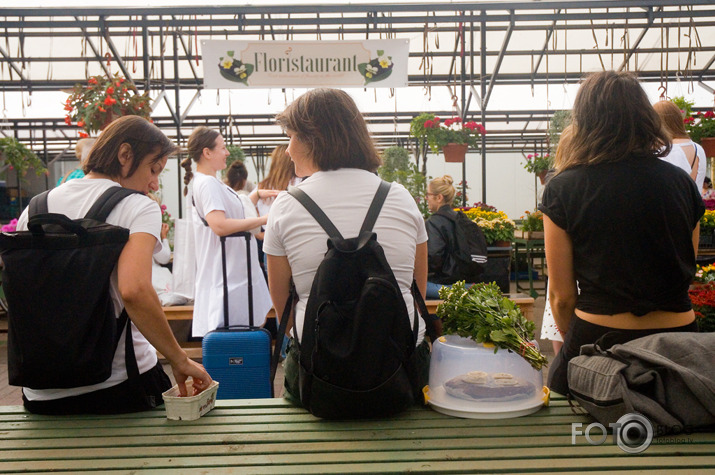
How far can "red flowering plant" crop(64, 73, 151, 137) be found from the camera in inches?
166

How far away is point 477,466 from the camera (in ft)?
4.69

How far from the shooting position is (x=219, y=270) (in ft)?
11.8

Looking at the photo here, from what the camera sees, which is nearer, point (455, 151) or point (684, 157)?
point (684, 157)

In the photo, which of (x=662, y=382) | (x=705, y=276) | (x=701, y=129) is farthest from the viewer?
(x=701, y=129)

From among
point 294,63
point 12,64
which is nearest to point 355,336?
point 294,63

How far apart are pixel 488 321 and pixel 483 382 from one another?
17cm

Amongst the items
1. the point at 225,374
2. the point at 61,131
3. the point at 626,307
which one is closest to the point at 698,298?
the point at 626,307

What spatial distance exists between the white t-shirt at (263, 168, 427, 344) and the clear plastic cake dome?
0.61 ft

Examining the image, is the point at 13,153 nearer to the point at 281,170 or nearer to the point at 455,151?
the point at 455,151

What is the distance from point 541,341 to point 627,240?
162 inches

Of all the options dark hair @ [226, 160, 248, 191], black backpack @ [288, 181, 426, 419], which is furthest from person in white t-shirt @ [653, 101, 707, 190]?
dark hair @ [226, 160, 248, 191]

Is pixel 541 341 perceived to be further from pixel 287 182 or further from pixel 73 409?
pixel 73 409

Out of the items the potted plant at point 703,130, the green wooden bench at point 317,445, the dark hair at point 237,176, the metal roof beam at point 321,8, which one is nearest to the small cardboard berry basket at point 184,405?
the green wooden bench at point 317,445

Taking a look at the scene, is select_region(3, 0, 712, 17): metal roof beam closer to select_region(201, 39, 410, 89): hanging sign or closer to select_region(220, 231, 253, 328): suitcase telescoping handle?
select_region(201, 39, 410, 89): hanging sign
